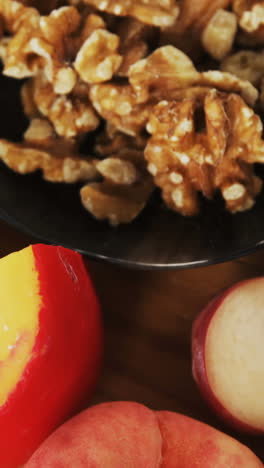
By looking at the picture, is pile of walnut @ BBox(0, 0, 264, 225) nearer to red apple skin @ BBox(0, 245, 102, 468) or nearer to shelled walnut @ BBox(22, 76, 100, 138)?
shelled walnut @ BBox(22, 76, 100, 138)

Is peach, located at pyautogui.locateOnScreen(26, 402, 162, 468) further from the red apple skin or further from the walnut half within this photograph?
the walnut half

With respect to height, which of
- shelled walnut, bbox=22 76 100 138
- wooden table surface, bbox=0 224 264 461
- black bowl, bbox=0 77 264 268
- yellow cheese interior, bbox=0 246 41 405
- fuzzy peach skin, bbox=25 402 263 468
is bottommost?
wooden table surface, bbox=0 224 264 461

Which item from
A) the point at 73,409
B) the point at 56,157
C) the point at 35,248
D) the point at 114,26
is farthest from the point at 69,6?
the point at 73,409

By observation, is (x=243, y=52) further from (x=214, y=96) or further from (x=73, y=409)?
(x=73, y=409)

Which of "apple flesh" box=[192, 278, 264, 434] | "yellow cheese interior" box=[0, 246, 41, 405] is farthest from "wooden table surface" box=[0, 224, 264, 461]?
"yellow cheese interior" box=[0, 246, 41, 405]

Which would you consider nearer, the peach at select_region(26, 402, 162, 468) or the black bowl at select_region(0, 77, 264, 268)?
the peach at select_region(26, 402, 162, 468)

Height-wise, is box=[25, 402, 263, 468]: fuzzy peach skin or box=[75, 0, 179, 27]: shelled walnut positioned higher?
box=[75, 0, 179, 27]: shelled walnut

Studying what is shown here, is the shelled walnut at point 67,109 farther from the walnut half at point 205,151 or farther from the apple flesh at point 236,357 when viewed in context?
the apple flesh at point 236,357

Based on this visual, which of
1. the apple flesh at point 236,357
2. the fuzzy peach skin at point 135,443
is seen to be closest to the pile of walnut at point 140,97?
the apple flesh at point 236,357
